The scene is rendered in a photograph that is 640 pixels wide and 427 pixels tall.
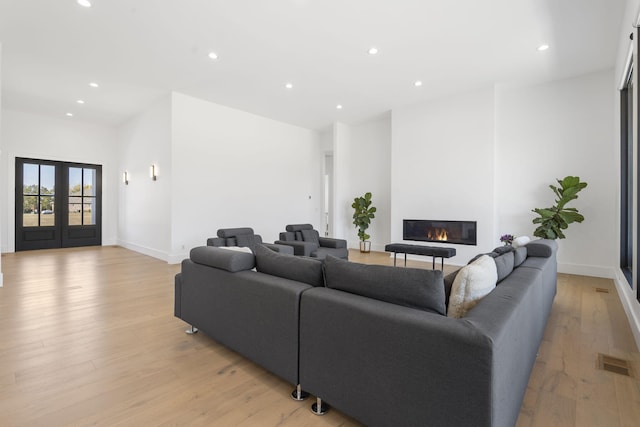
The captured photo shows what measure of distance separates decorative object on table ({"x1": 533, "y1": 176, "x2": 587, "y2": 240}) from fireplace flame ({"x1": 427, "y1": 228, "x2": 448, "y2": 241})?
161 cm

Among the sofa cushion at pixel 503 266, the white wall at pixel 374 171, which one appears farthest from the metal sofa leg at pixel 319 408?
the white wall at pixel 374 171

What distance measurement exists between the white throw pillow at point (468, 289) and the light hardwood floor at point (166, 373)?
0.76m

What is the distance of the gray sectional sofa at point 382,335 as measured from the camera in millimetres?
1168

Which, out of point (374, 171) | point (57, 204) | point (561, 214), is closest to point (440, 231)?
point (561, 214)

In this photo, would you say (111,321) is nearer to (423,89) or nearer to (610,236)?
(423,89)

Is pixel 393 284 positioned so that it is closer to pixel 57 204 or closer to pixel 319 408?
pixel 319 408

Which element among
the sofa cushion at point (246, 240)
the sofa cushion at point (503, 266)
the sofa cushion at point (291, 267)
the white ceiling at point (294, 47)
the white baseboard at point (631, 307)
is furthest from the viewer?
the sofa cushion at point (246, 240)

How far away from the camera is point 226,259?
7.37ft

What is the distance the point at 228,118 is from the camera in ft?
22.3

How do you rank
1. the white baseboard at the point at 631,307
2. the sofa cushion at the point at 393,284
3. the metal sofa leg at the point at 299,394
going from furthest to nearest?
the white baseboard at the point at 631,307
the metal sofa leg at the point at 299,394
the sofa cushion at the point at 393,284

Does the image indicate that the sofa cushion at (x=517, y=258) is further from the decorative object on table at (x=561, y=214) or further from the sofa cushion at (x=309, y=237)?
the sofa cushion at (x=309, y=237)

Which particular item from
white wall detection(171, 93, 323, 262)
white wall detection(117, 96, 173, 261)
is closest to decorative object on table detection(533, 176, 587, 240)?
white wall detection(171, 93, 323, 262)

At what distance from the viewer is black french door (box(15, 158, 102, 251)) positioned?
7363 mm

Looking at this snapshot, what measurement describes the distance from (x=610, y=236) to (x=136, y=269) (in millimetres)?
8094
